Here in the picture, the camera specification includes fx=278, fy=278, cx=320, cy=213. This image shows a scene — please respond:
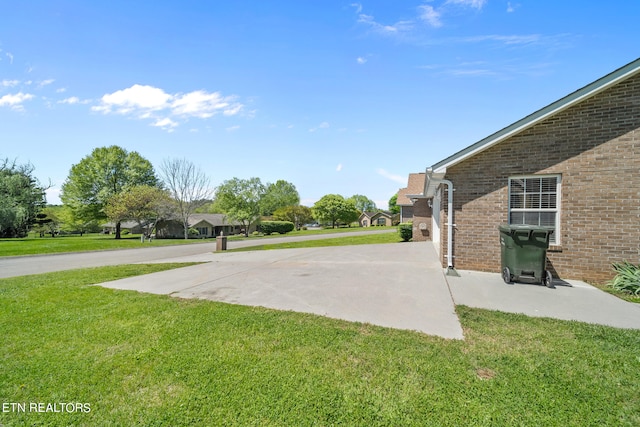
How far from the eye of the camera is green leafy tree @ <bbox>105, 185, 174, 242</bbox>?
1292 inches

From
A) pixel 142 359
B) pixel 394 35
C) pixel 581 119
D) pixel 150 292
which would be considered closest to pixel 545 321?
pixel 581 119

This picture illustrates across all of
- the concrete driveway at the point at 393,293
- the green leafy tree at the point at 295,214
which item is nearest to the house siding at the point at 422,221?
the concrete driveway at the point at 393,293

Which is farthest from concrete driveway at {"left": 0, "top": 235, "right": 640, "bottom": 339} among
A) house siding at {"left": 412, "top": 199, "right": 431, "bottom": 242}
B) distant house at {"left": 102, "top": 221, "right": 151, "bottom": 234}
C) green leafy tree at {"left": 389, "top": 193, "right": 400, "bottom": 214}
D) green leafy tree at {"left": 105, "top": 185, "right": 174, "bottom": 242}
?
green leafy tree at {"left": 389, "top": 193, "right": 400, "bottom": 214}

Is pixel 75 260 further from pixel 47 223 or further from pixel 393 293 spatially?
pixel 47 223

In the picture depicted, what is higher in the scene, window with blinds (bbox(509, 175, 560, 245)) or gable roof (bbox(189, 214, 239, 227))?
window with blinds (bbox(509, 175, 560, 245))

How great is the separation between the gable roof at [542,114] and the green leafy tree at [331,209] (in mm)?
54363

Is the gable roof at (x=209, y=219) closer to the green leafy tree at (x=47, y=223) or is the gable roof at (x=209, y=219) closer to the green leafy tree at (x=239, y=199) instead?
the green leafy tree at (x=239, y=199)

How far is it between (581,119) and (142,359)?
9.75 metres

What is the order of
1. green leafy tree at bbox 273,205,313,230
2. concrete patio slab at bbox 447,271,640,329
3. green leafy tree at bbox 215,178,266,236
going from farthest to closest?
green leafy tree at bbox 273,205,313,230 → green leafy tree at bbox 215,178,266,236 → concrete patio slab at bbox 447,271,640,329

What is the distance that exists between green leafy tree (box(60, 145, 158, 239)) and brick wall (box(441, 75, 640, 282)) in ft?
141

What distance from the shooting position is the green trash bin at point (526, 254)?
621 cm

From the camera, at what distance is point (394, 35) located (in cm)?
977

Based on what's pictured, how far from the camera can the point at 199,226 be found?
161 ft

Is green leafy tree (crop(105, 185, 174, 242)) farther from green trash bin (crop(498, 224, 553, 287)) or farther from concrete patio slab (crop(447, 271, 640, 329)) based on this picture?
green trash bin (crop(498, 224, 553, 287))
